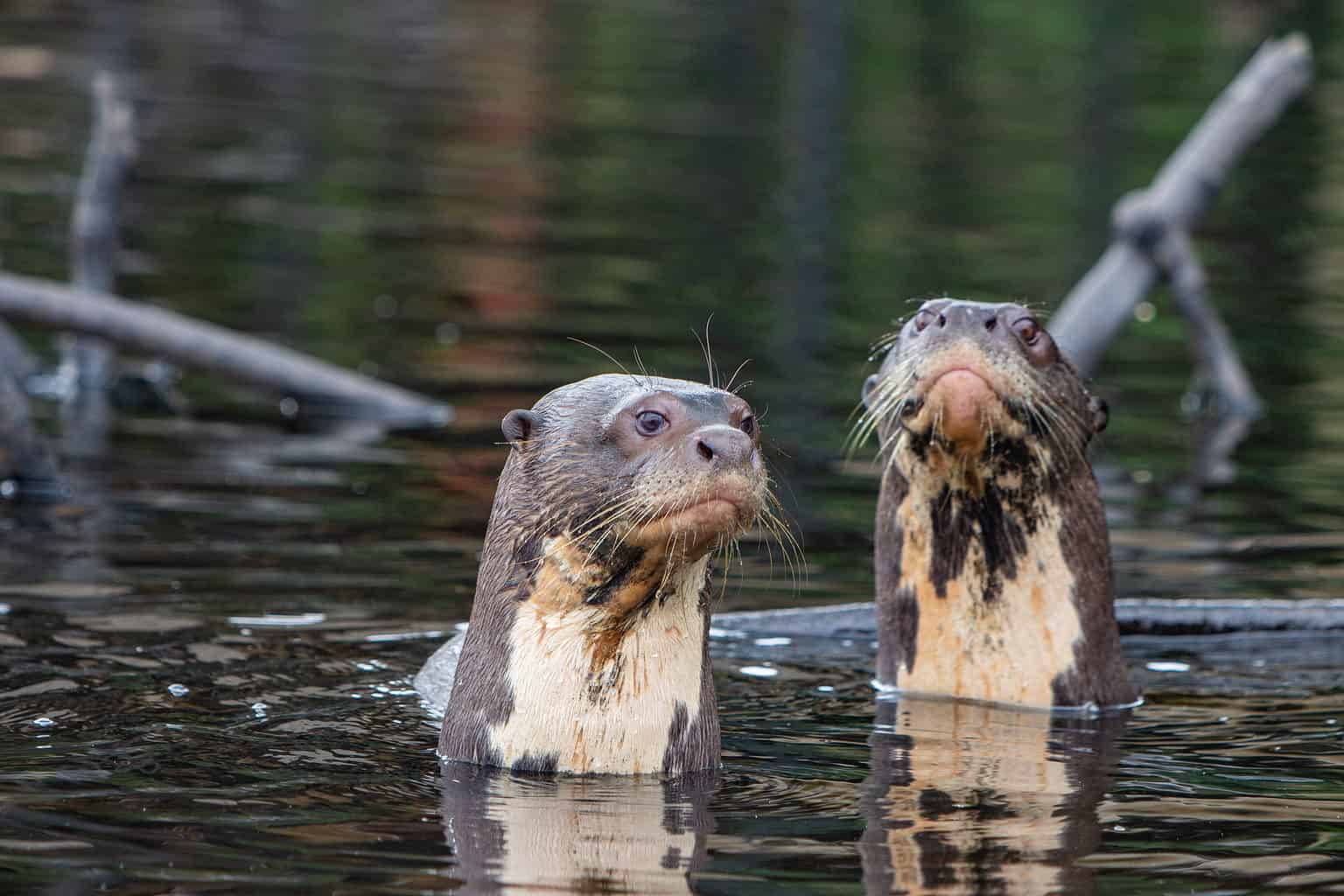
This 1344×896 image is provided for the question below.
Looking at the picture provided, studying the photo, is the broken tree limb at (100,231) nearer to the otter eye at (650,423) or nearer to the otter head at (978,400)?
the otter head at (978,400)

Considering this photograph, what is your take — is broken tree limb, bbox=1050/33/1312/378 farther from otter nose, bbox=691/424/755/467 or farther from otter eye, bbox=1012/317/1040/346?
otter nose, bbox=691/424/755/467

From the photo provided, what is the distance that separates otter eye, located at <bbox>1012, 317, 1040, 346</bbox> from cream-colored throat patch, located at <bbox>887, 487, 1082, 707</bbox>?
59 cm

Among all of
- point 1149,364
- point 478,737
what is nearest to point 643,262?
point 1149,364

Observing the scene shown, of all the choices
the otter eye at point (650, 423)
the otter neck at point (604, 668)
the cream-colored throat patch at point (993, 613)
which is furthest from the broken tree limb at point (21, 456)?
the otter eye at point (650, 423)

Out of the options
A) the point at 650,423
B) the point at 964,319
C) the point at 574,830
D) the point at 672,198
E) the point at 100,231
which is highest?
Result: the point at 672,198

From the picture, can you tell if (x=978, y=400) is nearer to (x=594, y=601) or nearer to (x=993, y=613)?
(x=993, y=613)

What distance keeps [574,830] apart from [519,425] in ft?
3.57

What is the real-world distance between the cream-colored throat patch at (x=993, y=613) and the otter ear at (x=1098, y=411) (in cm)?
31

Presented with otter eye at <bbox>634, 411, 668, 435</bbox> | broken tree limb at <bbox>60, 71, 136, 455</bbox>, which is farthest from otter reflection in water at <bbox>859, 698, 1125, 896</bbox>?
broken tree limb at <bbox>60, 71, 136, 455</bbox>

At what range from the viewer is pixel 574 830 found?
630cm

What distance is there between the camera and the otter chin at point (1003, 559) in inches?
315

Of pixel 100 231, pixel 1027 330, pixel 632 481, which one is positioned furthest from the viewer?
pixel 100 231

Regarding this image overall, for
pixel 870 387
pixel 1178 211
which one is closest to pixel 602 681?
pixel 870 387

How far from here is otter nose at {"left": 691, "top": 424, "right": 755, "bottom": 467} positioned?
20.4 feet
